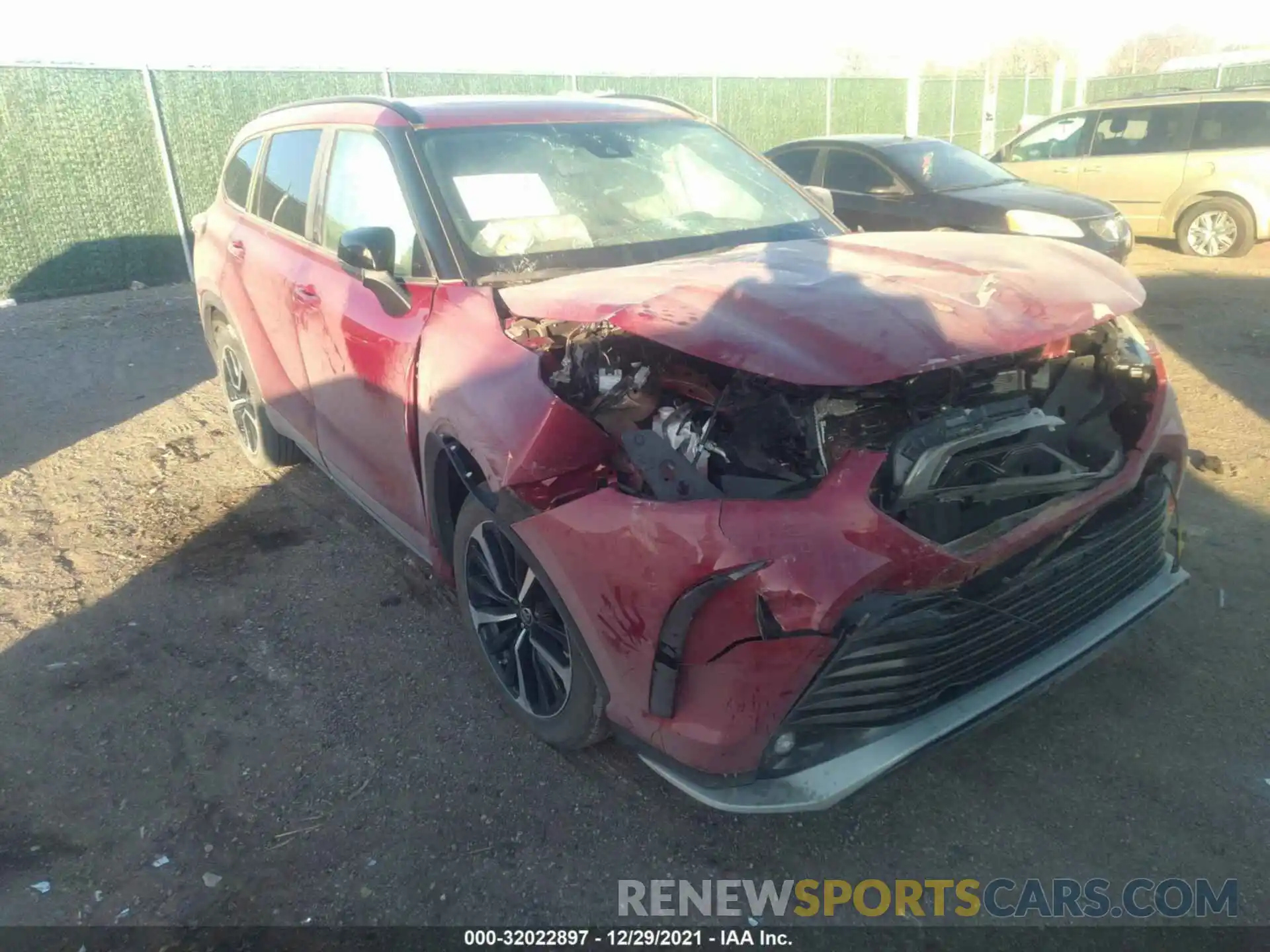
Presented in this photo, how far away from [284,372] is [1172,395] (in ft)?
12.0

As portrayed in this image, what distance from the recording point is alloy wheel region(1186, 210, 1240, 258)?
10.4 m

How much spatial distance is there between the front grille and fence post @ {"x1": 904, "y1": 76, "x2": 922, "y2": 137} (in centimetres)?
1816

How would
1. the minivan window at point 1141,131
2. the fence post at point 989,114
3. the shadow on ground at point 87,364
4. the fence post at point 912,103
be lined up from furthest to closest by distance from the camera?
the fence post at point 989,114
the fence post at point 912,103
the minivan window at point 1141,131
the shadow on ground at point 87,364

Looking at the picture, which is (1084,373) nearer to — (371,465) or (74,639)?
(371,465)

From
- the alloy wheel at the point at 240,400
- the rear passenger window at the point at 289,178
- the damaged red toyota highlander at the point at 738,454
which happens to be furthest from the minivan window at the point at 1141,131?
the alloy wheel at the point at 240,400

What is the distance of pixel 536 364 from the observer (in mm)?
2584

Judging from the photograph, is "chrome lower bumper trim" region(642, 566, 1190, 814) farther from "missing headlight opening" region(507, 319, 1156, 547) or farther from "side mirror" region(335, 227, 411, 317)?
"side mirror" region(335, 227, 411, 317)

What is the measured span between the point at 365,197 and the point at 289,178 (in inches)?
39.0

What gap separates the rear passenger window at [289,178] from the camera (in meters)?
4.14

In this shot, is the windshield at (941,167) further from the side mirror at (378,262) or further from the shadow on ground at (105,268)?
the shadow on ground at (105,268)

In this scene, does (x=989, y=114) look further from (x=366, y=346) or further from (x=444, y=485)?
(x=444, y=485)

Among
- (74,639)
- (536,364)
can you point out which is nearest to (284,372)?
(74,639)

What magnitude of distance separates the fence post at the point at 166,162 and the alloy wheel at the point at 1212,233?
11.5 meters

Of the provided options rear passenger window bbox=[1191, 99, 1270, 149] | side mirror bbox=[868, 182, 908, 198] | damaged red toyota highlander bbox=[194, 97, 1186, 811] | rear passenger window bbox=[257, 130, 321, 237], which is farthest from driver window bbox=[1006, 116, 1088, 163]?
rear passenger window bbox=[257, 130, 321, 237]
